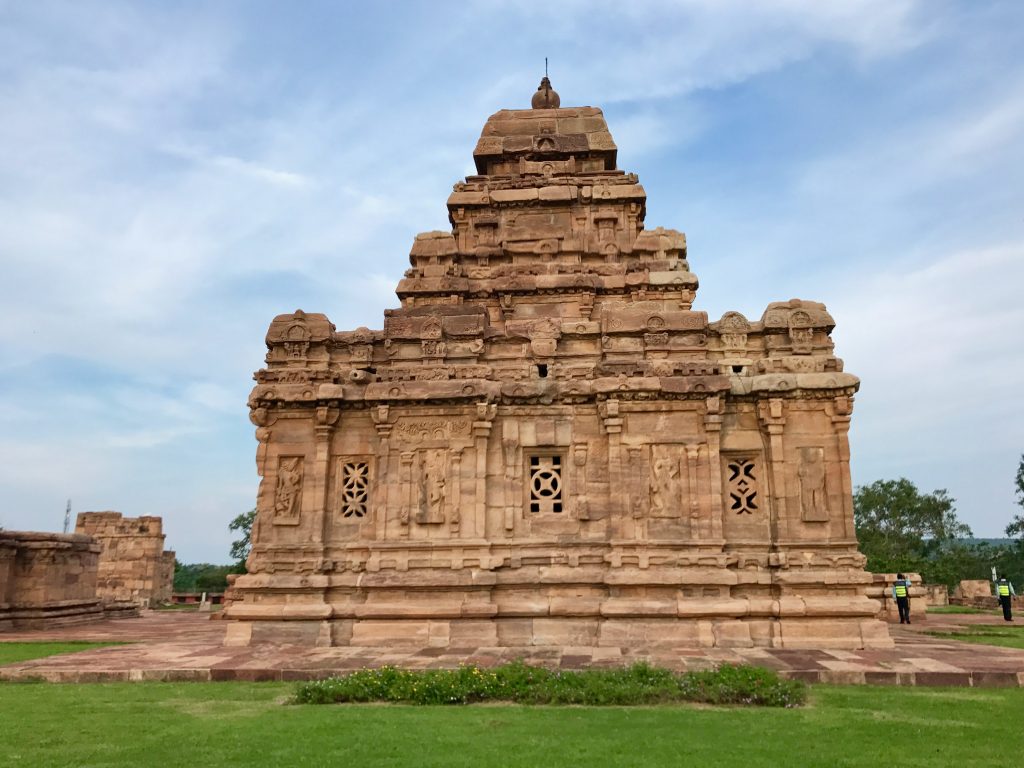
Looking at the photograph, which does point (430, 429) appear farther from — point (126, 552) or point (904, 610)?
point (126, 552)

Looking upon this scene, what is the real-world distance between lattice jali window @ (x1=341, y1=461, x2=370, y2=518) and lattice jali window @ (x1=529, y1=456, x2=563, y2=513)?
350 centimetres

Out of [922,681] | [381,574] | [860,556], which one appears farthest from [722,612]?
[381,574]

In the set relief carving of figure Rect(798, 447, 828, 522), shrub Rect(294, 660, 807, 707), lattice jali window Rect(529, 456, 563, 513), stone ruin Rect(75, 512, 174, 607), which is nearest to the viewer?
shrub Rect(294, 660, 807, 707)

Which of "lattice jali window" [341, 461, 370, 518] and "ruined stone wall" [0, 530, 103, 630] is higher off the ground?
"lattice jali window" [341, 461, 370, 518]

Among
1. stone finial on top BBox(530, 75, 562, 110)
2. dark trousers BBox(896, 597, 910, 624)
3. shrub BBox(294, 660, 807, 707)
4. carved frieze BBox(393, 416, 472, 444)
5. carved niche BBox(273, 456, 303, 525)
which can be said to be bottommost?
shrub BBox(294, 660, 807, 707)

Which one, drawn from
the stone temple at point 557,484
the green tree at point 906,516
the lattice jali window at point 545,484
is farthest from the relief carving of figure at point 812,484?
the green tree at point 906,516

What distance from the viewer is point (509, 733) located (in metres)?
7.92

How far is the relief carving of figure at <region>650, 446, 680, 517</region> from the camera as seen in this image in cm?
1530

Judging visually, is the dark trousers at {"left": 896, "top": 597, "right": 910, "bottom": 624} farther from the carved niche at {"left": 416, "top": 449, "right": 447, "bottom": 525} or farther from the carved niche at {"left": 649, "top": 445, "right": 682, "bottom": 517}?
the carved niche at {"left": 416, "top": 449, "right": 447, "bottom": 525}

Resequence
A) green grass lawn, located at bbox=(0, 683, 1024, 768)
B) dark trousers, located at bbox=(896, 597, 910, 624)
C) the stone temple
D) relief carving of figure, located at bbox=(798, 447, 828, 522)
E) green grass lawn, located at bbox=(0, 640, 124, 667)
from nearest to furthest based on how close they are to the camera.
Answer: green grass lawn, located at bbox=(0, 683, 1024, 768), the stone temple, relief carving of figure, located at bbox=(798, 447, 828, 522), green grass lawn, located at bbox=(0, 640, 124, 667), dark trousers, located at bbox=(896, 597, 910, 624)

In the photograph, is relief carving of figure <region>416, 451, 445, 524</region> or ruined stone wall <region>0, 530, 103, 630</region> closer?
relief carving of figure <region>416, 451, 445, 524</region>

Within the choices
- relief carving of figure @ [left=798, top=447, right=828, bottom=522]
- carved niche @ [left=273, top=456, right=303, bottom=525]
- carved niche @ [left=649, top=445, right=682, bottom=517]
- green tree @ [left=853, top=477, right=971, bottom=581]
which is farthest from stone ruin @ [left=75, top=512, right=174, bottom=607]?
green tree @ [left=853, top=477, right=971, bottom=581]

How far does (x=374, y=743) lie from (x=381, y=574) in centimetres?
792

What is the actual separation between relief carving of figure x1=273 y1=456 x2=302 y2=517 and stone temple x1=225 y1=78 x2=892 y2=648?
0.04 m
